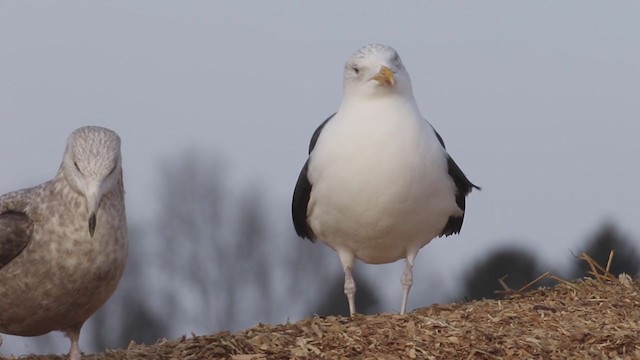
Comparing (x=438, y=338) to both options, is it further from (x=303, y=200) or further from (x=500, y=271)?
(x=500, y=271)

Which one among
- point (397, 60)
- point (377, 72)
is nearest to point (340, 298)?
point (397, 60)

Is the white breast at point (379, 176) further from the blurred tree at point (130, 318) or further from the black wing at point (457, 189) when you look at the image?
the blurred tree at point (130, 318)

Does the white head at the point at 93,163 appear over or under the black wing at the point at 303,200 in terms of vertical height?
over

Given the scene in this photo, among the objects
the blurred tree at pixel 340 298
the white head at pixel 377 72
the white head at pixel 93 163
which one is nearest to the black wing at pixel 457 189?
the white head at pixel 377 72

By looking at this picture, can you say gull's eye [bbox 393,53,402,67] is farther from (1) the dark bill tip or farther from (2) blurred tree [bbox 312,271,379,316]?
(2) blurred tree [bbox 312,271,379,316]

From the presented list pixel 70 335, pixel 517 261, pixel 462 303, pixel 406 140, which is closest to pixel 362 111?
pixel 406 140

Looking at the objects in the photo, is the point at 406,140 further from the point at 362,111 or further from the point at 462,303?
the point at 462,303

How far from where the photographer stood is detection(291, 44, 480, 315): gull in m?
10.2

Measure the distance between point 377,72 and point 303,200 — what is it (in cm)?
119

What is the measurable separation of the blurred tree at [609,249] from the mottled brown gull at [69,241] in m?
18.7

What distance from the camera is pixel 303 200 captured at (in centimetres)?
1081

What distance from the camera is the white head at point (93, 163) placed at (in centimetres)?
728

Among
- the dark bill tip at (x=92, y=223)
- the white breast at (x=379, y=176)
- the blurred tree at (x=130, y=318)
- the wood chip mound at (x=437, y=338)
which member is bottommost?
the blurred tree at (x=130, y=318)

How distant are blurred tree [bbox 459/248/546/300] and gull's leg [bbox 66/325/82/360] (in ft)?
72.3
